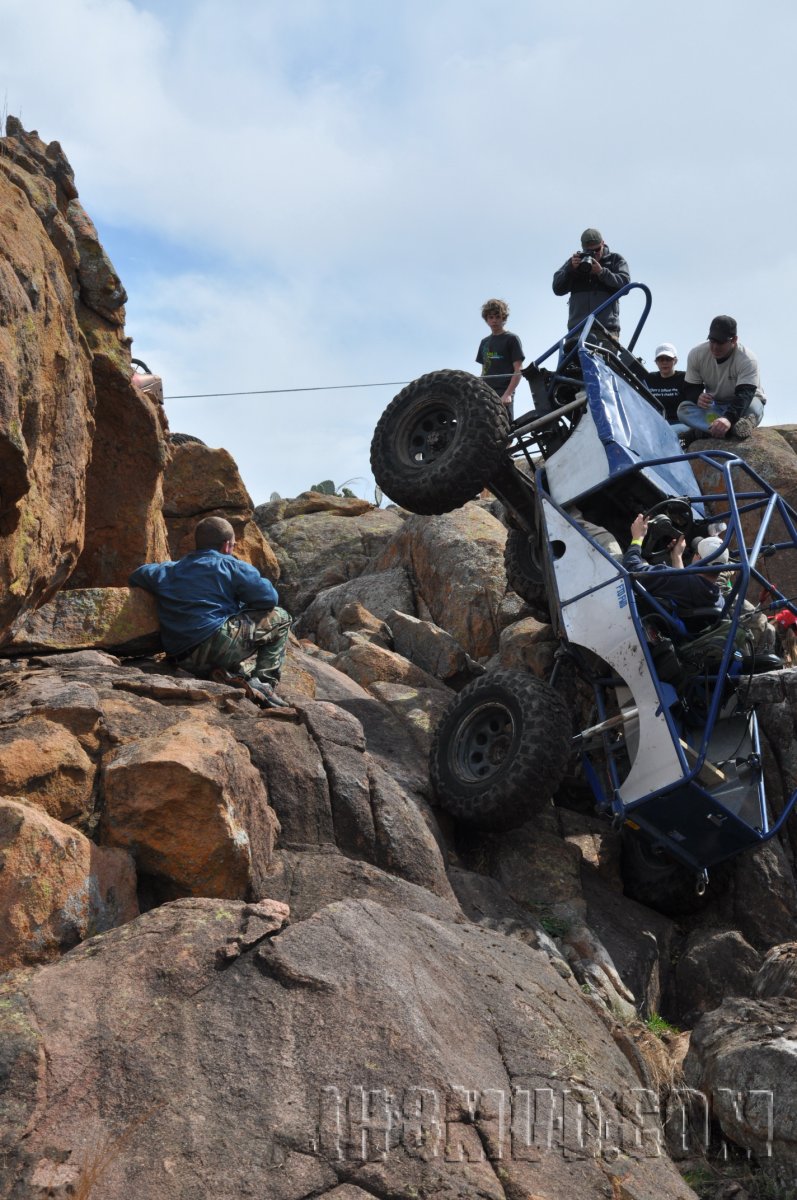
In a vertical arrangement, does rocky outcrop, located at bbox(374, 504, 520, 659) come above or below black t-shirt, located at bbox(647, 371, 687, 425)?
below

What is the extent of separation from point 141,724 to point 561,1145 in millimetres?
3043

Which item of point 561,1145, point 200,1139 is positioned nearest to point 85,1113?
point 200,1139

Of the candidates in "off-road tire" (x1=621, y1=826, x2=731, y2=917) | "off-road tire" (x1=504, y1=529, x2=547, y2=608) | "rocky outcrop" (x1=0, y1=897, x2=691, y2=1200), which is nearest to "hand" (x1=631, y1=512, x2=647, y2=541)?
"off-road tire" (x1=621, y1=826, x2=731, y2=917)

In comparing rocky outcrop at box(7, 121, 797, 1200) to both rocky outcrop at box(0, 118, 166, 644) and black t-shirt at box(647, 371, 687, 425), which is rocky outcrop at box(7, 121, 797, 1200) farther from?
black t-shirt at box(647, 371, 687, 425)

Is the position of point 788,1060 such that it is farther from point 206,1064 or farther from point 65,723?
point 65,723

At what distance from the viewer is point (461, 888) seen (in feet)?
26.8

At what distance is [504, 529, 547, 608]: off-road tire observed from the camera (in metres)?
11.9

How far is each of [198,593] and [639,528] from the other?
3.46 meters

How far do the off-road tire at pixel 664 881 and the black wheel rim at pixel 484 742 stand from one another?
1.17 metres

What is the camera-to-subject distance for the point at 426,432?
10883 mm

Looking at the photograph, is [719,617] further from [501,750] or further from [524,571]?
[524,571]

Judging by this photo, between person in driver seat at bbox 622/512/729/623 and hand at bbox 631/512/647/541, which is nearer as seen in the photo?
person in driver seat at bbox 622/512/729/623

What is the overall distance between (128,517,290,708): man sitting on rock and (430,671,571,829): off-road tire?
1.66 metres

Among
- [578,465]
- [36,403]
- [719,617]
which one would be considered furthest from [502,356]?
[36,403]
